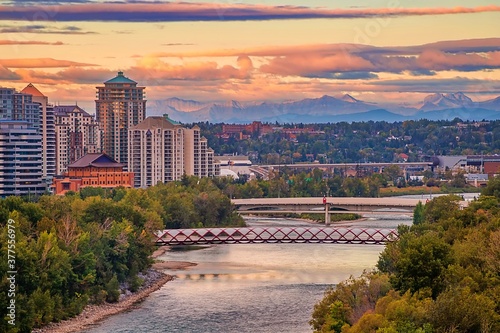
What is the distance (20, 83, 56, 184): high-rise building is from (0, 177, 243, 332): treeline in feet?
62.0

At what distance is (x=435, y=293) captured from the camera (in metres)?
17.7

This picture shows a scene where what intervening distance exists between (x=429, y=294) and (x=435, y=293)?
340mm

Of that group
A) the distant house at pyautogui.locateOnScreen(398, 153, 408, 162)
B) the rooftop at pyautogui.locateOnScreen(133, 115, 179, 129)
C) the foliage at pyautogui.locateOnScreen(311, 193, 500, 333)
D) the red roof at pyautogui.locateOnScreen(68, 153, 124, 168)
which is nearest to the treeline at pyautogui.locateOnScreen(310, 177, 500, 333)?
the foliage at pyautogui.locateOnScreen(311, 193, 500, 333)

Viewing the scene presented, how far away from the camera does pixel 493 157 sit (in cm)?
7194

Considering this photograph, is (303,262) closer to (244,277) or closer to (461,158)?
(244,277)

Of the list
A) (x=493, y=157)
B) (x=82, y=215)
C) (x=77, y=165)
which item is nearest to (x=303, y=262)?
(x=82, y=215)

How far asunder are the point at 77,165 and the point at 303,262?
18000mm

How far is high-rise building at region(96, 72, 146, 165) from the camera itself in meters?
59.6

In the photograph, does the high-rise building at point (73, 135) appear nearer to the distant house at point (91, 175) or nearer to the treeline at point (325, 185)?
the distant house at point (91, 175)

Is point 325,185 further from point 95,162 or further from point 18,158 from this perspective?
point 18,158

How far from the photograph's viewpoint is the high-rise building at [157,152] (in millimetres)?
55250

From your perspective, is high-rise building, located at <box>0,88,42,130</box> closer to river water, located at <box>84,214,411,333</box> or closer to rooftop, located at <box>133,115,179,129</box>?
rooftop, located at <box>133,115,179,129</box>

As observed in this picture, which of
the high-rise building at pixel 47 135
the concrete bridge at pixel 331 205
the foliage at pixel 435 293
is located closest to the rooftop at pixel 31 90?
the high-rise building at pixel 47 135

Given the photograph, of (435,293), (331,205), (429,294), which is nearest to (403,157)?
(331,205)
